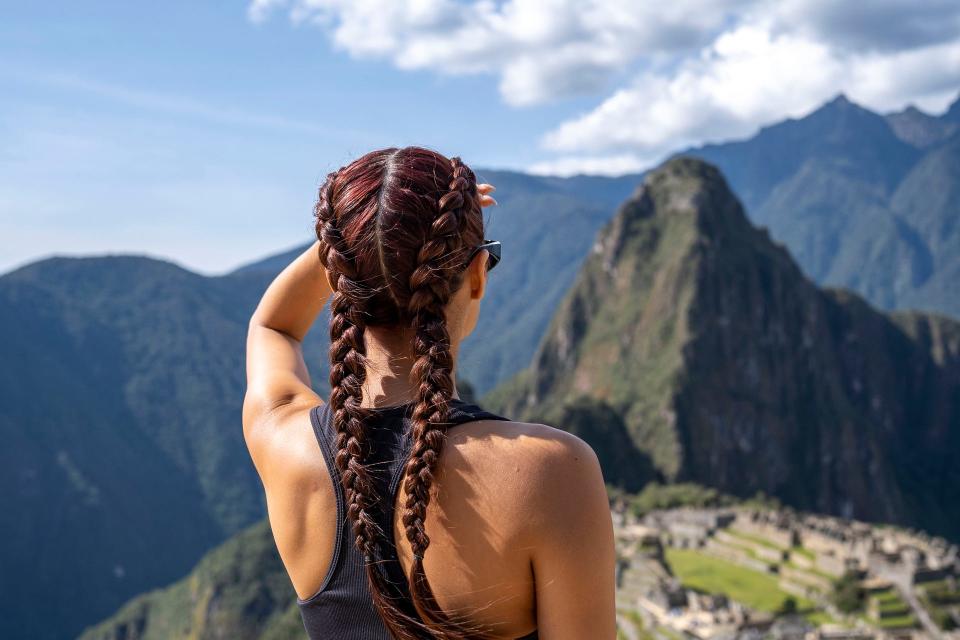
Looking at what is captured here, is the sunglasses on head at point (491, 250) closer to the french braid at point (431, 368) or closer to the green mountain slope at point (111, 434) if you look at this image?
the french braid at point (431, 368)

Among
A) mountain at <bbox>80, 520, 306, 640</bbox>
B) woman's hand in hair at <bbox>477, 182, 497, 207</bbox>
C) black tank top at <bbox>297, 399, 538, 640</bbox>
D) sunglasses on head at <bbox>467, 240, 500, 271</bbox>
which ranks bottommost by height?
mountain at <bbox>80, 520, 306, 640</bbox>

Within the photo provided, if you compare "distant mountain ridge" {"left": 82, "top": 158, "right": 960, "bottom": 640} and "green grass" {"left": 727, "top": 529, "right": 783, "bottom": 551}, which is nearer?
"green grass" {"left": 727, "top": 529, "right": 783, "bottom": 551}

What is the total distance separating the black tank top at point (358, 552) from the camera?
188 cm

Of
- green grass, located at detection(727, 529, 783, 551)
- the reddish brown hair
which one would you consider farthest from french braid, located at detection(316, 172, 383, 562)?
green grass, located at detection(727, 529, 783, 551)

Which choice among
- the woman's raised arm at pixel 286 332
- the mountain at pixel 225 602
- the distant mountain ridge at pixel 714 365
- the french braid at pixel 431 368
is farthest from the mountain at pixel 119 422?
the french braid at pixel 431 368

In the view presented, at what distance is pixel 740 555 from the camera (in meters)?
38.5

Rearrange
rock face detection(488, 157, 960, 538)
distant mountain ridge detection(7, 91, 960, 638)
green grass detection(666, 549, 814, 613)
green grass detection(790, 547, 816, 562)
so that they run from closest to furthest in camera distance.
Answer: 1. green grass detection(666, 549, 814, 613)
2. green grass detection(790, 547, 816, 562)
3. rock face detection(488, 157, 960, 538)
4. distant mountain ridge detection(7, 91, 960, 638)

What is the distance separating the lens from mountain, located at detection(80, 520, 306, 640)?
193 ft

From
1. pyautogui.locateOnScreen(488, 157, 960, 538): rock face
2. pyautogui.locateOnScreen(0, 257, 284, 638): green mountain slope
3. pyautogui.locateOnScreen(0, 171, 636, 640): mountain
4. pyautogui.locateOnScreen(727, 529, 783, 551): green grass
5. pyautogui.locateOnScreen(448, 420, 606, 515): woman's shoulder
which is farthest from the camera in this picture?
pyautogui.locateOnScreen(0, 171, 636, 640): mountain

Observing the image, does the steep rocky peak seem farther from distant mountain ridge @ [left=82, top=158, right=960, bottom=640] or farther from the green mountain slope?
the green mountain slope

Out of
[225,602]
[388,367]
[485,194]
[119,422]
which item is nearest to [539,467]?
[388,367]

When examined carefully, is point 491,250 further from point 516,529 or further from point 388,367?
point 516,529

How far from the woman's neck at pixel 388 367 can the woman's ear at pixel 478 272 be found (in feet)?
0.45

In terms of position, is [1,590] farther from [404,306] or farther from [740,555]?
[404,306]
